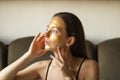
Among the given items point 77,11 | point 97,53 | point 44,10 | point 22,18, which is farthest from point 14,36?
point 97,53

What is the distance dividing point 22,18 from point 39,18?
134 mm

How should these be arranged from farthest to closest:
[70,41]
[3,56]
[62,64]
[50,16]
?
[50,16] < [3,56] < [70,41] < [62,64]

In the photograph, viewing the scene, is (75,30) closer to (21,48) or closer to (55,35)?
(55,35)

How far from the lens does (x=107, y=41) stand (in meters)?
2.05

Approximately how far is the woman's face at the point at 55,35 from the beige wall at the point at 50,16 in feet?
2.86

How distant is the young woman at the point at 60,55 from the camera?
1.31 m

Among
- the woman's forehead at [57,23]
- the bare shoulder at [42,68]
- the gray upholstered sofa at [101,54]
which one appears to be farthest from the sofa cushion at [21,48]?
the woman's forehead at [57,23]

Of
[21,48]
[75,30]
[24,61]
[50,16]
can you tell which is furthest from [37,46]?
[50,16]

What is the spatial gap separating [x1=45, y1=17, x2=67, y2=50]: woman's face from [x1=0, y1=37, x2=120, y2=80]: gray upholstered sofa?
698mm

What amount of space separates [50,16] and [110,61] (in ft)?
1.93

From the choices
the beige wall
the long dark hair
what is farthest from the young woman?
the beige wall

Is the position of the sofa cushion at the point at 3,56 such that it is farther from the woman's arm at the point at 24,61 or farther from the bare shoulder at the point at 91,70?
the bare shoulder at the point at 91,70

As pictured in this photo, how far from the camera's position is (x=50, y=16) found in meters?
2.22

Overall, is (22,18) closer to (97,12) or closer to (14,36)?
(14,36)
